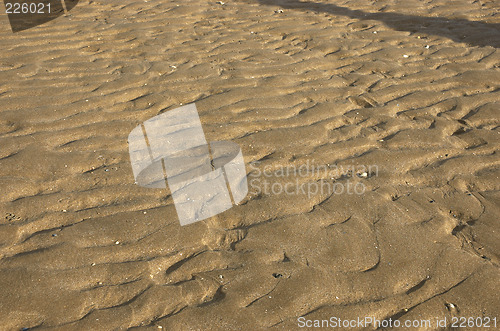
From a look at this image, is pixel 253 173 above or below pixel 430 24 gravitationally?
below

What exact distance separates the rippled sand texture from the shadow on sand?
0.09m

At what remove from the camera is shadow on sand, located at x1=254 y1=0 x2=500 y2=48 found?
16.6 ft

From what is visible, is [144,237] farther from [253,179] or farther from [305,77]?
[305,77]

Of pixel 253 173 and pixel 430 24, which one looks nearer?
pixel 253 173

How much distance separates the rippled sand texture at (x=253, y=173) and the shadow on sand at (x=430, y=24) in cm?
9

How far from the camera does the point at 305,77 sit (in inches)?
158

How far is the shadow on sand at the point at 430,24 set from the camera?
5062 millimetres

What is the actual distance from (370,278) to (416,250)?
0.33 metres

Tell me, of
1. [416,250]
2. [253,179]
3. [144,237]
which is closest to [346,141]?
[253,179]

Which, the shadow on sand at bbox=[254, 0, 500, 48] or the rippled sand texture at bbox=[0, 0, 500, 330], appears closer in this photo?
the rippled sand texture at bbox=[0, 0, 500, 330]

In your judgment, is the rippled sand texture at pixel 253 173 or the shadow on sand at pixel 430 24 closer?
the rippled sand texture at pixel 253 173

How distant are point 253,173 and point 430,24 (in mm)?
3915

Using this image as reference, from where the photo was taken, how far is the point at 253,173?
2762 mm

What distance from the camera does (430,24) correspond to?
5.46 meters
